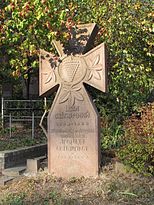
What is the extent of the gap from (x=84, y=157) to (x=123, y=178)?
811 millimetres

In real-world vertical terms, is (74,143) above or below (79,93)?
below

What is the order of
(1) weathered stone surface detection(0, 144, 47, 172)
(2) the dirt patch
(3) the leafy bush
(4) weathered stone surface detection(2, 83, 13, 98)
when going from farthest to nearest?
(4) weathered stone surface detection(2, 83, 13, 98) < (1) weathered stone surface detection(0, 144, 47, 172) < (3) the leafy bush < (2) the dirt patch

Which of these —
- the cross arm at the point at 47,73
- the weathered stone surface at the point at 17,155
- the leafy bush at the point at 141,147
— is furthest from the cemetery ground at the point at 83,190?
the cross arm at the point at 47,73

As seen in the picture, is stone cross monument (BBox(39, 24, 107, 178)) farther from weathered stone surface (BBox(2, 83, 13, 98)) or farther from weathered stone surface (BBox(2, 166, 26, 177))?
weathered stone surface (BBox(2, 83, 13, 98))

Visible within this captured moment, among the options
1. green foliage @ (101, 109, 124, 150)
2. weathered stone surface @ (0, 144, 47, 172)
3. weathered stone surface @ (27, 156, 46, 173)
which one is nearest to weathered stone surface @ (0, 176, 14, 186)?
weathered stone surface @ (27, 156, 46, 173)

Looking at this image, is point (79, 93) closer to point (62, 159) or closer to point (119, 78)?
point (62, 159)

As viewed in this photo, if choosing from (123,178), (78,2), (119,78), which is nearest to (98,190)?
(123,178)

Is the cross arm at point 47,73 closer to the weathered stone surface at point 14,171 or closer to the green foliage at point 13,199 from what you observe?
the weathered stone surface at point 14,171

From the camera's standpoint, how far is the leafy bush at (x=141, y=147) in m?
6.24

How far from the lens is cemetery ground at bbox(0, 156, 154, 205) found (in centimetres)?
541

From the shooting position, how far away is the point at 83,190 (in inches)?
230

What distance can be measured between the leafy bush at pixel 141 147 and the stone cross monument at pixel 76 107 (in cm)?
54

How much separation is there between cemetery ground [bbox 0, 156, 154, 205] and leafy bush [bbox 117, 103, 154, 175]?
0.67 feet

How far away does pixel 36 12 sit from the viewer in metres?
6.89
